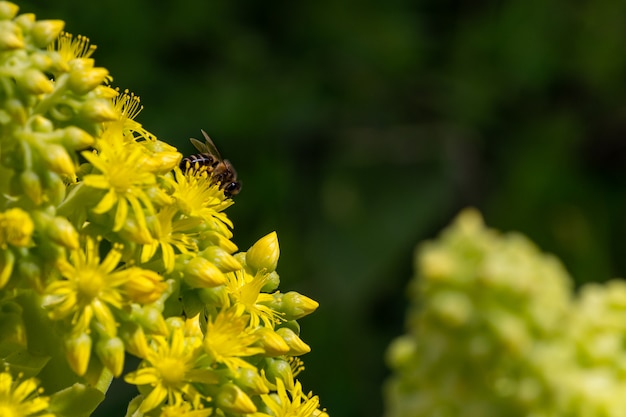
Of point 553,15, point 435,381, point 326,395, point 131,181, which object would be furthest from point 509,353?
point 553,15

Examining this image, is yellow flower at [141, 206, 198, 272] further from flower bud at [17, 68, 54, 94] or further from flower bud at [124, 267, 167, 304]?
flower bud at [17, 68, 54, 94]

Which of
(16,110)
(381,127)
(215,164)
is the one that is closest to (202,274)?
(16,110)

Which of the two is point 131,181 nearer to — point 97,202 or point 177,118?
point 97,202

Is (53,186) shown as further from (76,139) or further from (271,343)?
(271,343)

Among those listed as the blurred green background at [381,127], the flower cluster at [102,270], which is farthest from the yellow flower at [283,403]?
the blurred green background at [381,127]

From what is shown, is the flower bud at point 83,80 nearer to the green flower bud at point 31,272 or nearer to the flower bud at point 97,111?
the flower bud at point 97,111

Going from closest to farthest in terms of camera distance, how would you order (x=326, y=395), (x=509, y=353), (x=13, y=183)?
(x=13, y=183) < (x=509, y=353) < (x=326, y=395)

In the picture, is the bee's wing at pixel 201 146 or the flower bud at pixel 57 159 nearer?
the flower bud at pixel 57 159
